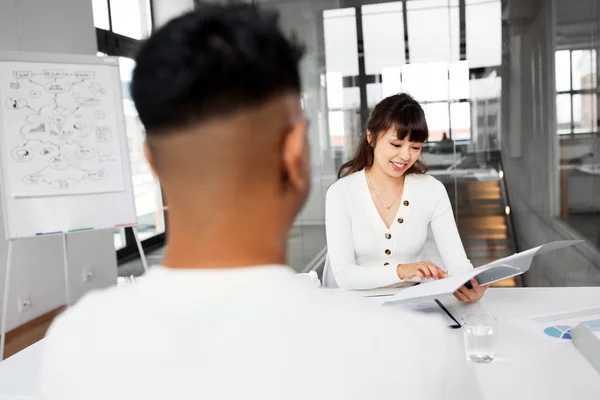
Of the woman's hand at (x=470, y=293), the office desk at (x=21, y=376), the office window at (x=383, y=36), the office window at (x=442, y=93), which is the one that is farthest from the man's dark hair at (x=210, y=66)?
the office window at (x=383, y=36)

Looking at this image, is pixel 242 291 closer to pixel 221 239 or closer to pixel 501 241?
pixel 221 239

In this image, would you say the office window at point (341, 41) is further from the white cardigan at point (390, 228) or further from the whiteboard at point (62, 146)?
the white cardigan at point (390, 228)

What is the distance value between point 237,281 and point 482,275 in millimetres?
1199

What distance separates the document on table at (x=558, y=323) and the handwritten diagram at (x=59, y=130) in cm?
275

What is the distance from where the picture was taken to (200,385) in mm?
518

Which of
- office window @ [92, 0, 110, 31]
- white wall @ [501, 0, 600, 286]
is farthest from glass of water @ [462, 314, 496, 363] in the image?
office window @ [92, 0, 110, 31]

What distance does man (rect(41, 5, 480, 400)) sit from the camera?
51 centimetres

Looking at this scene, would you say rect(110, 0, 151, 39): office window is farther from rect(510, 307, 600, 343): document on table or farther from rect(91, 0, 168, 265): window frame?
rect(510, 307, 600, 343): document on table

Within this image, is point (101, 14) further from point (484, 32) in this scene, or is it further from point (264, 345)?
point (264, 345)

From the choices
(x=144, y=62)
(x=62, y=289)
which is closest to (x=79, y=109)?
(x=62, y=289)

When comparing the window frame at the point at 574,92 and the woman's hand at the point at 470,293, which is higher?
the window frame at the point at 574,92

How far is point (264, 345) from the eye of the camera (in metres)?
0.51

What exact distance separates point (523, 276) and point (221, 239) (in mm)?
4695

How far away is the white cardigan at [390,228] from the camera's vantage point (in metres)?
2.21
